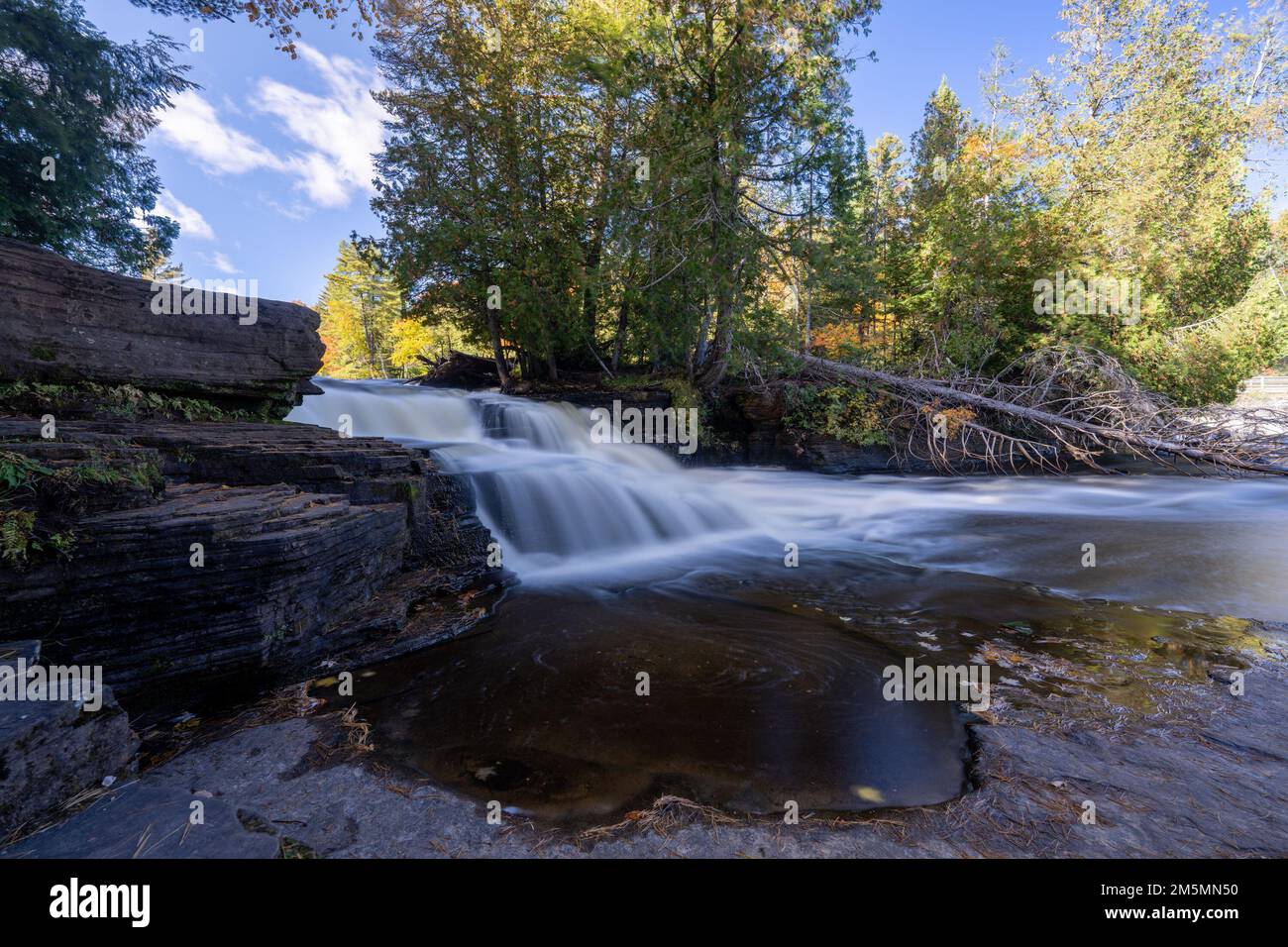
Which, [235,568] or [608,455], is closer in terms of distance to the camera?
[235,568]

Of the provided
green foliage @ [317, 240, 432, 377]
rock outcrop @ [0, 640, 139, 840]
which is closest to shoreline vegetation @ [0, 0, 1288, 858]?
rock outcrop @ [0, 640, 139, 840]

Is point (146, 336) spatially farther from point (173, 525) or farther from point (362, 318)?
point (362, 318)

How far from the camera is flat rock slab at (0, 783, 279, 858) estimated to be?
6.43ft

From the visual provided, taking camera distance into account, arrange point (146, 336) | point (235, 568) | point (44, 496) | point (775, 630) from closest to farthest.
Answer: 1. point (44, 496)
2. point (235, 568)
3. point (775, 630)
4. point (146, 336)

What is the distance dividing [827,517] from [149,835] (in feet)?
31.9

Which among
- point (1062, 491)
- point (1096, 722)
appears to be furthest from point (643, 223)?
point (1062, 491)

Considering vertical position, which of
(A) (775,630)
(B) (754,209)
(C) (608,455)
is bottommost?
(A) (775,630)

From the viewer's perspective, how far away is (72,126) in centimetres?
1050

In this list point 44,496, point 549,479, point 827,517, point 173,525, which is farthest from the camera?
point 827,517

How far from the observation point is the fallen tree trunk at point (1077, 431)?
10.2m

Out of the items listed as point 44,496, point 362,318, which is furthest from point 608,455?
point 362,318

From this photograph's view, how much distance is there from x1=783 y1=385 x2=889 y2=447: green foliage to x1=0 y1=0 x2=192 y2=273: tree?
17.0 metres
